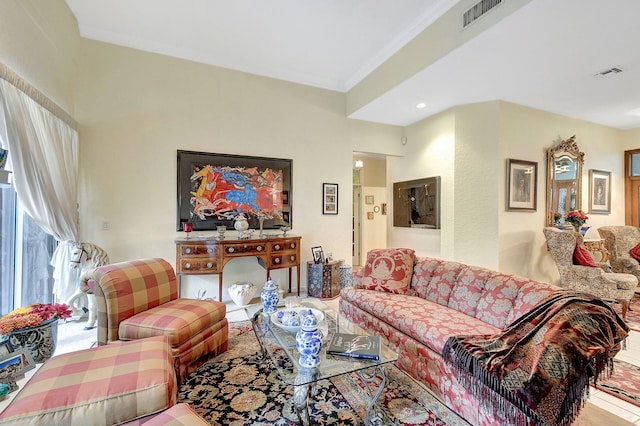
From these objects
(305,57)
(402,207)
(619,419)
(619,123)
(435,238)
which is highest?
(305,57)

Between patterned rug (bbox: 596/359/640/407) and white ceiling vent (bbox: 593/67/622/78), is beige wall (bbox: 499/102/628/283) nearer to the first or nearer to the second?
white ceiling vent (bbox: 593/67/622/78)

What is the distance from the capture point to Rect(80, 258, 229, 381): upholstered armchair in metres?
2.06

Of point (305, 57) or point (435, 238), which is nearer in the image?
point (305, 57)

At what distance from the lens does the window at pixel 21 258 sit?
2490 millimetres

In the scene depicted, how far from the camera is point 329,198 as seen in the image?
4.79 metres

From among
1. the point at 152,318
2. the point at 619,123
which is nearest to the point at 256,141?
the point at 152,318

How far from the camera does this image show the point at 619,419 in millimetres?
1783

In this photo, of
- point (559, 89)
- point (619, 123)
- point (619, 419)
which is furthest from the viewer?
point (619, 123)

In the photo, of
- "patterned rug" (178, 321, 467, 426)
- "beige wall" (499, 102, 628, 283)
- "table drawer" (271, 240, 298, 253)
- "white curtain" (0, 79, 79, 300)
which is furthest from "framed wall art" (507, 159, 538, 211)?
"white curtain" (0, 79, 79, 300)

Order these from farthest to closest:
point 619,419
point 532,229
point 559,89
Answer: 1. point 532,229
2. point 559,89
3. point 619,419

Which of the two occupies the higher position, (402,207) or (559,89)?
(559,89)

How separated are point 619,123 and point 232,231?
7.07 m

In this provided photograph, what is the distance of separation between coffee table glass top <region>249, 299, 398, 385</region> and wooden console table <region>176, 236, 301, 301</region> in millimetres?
1488

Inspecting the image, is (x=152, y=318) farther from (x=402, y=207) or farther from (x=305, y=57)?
(x=402, y=207)
